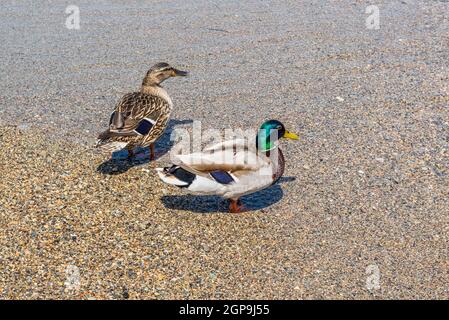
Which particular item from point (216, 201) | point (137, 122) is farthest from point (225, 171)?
point (137, 122)

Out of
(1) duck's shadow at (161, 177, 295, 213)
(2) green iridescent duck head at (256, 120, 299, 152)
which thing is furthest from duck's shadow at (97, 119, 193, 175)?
(2) green iridescent duck head at (256, 120, 299, 152)

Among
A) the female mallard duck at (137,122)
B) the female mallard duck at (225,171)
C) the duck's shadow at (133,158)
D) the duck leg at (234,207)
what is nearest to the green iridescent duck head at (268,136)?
the female mallard duck at (225,171)

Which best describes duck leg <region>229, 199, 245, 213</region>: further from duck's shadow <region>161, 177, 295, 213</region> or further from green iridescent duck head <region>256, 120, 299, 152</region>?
green iridescent duck head <region>256, 120, 299, 152</region>

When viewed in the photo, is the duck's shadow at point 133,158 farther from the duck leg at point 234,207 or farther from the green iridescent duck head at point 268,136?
the green iridescent duck head at point 268,136

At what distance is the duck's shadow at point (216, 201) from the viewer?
21.5 ft

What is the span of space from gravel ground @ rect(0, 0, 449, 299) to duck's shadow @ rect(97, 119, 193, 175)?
41 millimetres

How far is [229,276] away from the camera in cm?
554

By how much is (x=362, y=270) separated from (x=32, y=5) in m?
8.78

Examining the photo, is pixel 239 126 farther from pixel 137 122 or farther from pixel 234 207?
pixel 234 207

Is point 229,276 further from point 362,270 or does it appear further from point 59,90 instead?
point 59,90

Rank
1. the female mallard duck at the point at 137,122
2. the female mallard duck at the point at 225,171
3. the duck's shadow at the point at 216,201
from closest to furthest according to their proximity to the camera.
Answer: the female mallard duck at the point at 225,171 → the duck's shadow at the point at 216,201 → the female mallard duck at the point at 137,122

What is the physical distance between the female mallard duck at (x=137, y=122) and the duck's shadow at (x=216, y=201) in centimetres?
71

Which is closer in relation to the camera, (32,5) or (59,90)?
(59,90)
